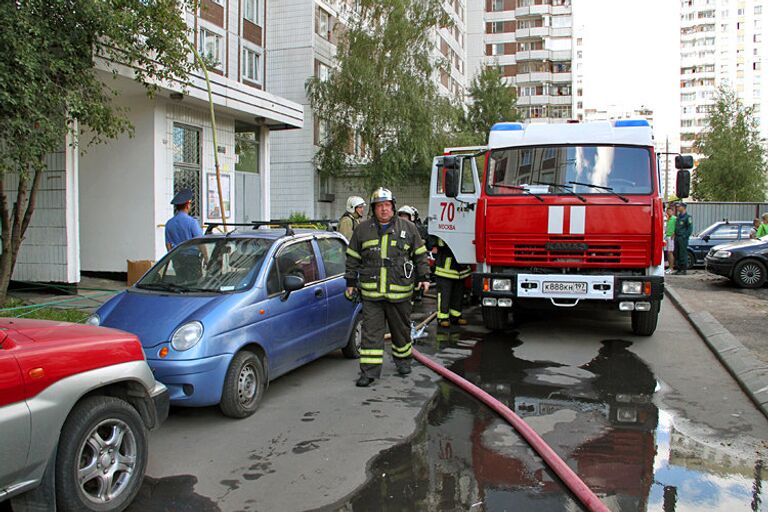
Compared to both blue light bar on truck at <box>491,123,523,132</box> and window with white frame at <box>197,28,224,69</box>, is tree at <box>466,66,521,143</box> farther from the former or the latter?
blue light bar on truck at <box>491,123,523,132</box>

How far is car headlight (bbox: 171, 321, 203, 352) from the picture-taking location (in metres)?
4.73

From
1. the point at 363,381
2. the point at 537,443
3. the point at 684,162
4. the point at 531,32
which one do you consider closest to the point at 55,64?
the point at 363,381

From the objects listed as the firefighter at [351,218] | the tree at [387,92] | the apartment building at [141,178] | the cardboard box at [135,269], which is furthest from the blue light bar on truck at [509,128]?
the tree at [387,92]

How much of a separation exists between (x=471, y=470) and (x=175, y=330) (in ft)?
8.14

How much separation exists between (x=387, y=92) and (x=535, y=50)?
4670cm

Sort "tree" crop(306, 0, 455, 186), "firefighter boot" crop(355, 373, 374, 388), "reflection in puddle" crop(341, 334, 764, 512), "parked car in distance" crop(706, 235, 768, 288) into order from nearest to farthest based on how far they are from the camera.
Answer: "reflection in puddle" crop(341, 334, 764, 512) < "firefighter boot" crop(355, 373, 374, 388) < "parked car in distance" crop(706, 235, 768, 288) < "tree" crop(306, 0, 455, 186)

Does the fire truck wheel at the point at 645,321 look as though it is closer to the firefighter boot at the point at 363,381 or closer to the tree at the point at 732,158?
the firefighter boot at the point at 363,381

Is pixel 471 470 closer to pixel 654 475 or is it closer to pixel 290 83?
pixel 654 475

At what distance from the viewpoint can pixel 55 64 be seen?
784 centimetres

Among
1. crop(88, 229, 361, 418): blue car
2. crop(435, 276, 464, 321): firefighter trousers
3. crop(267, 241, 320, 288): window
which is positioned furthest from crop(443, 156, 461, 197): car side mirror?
crop(267, 241, 320, 288): window

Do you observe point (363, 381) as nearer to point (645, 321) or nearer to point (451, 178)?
point (451, 178)

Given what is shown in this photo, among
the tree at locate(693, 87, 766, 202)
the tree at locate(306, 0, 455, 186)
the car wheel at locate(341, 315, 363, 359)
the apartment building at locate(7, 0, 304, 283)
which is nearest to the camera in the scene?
the car wheel at locate(341, 315, 363, 359)

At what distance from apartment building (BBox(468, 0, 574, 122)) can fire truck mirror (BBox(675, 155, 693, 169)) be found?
190ft

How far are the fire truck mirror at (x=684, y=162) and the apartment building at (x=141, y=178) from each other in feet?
26.1
